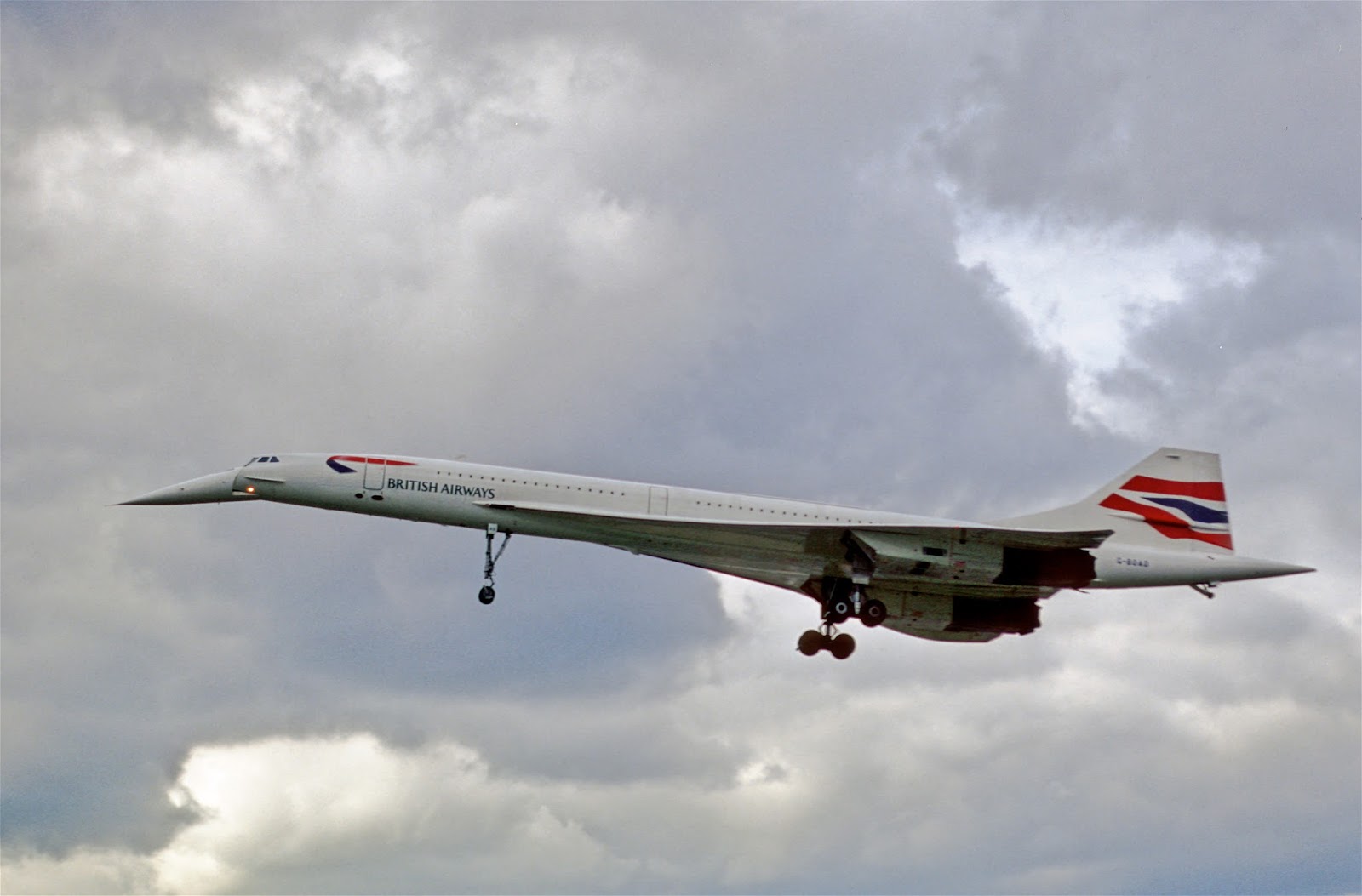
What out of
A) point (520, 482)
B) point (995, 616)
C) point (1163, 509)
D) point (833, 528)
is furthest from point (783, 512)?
point (1163, 509)

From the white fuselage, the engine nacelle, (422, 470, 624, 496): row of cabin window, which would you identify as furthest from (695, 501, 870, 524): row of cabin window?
the engine nacelle

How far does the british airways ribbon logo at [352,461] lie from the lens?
30.0 m

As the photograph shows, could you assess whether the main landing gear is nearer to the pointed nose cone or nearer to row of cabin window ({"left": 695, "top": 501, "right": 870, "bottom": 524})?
row of cabin window ({"left": 695, "top": 501, "right": 870, "bottom": 524})

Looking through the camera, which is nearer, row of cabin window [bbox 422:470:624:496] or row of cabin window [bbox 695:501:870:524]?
row of cabin window [bbox 422:470:624:496]

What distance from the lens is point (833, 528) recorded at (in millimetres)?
30438

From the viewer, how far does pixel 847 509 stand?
3161 cm

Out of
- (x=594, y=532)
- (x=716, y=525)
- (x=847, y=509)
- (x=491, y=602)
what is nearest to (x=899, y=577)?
(x=847, y=509)

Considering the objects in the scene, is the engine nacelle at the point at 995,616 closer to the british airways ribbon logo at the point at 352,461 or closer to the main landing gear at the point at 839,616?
the main landing gear at the point at 839,616

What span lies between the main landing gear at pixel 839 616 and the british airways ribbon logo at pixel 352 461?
7.87 m

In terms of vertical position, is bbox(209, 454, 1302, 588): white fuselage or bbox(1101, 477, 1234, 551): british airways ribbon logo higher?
bbox(1101, 477, 1234, 551): british airways ribbon logo

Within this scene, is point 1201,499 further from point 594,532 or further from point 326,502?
point 326,502

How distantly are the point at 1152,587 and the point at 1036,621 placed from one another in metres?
2.23

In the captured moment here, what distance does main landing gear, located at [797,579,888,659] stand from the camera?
31578 millimetres

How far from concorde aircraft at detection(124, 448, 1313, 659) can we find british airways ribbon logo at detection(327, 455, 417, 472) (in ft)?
0.08
